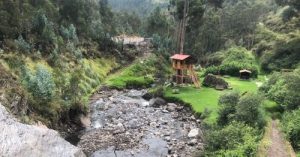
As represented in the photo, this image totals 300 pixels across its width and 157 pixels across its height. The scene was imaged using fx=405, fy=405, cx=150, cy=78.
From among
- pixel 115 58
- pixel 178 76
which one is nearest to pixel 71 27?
pixel 115 58

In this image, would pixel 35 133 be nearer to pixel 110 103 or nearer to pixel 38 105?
pixel 38 105

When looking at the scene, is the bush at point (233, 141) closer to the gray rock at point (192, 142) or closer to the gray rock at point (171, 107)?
the gray rock at point (192, 142)

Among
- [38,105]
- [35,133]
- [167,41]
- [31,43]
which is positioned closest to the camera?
[35,133]

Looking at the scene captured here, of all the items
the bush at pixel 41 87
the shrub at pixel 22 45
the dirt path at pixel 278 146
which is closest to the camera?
the dirt path at pixel 278 146

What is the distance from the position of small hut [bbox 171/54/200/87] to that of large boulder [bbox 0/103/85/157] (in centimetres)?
3731

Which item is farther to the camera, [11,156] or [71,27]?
[71,27]

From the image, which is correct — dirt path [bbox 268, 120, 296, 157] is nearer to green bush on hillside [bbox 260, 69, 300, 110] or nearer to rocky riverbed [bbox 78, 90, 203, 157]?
green bush on hillside [bbox 260, 69, 300, 110]

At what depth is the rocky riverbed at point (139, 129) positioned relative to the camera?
35.5m

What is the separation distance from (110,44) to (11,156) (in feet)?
232

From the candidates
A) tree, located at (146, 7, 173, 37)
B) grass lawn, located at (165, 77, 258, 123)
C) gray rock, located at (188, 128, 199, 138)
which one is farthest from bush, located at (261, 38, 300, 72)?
tree, located at (146, 7, 173, 37)

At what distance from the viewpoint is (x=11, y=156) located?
20.2 metres

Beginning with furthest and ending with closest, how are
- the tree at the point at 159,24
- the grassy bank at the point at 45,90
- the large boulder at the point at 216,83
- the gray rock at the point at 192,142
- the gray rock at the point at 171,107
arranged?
1. the tree at the point at 159,24
2. the large boulder at the point at 216,83
3. the gray rock at the point at 171,107
4. the grassy bank at the point at 45,90
5. the gray rock at the point at 192,142

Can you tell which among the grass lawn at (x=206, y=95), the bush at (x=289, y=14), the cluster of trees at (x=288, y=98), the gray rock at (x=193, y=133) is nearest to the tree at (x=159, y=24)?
the bush at (x=289, y=14)

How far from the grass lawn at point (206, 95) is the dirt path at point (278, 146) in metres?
8.20
